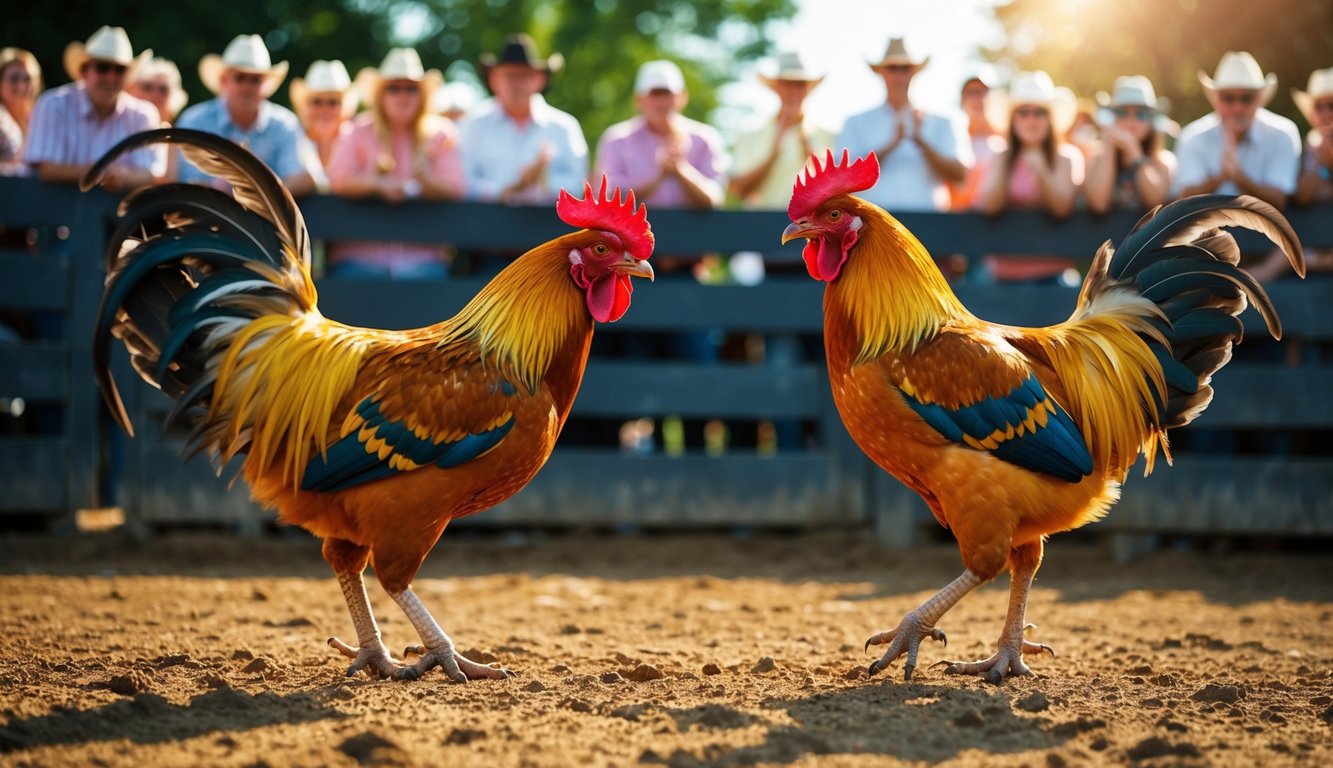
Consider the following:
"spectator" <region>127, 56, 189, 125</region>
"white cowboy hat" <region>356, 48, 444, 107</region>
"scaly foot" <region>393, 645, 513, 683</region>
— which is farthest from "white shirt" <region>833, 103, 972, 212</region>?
"scaly foot" <region>393, 645, 513, 683</region>

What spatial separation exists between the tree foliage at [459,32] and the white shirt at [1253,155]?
35.8ft

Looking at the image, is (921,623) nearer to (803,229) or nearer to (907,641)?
(907,641)

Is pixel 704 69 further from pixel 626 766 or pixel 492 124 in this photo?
pixel 626 766

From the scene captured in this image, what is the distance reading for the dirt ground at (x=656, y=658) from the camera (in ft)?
13.1

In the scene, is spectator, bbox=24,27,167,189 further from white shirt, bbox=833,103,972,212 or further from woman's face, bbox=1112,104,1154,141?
woman's face, bbox=1112,104,1154,141

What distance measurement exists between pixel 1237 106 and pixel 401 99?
5614 mm

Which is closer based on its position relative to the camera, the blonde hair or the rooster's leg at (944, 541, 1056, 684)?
the rooster's leg at (944, 541, 1056, 684)

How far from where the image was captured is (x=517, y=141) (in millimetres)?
9352

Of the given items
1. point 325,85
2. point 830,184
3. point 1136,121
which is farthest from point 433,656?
point 1136,121

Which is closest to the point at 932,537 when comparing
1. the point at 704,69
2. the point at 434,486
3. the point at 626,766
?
the point at 434,486

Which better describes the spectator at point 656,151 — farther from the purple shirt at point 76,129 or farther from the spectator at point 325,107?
the purple shirt at point 76,129

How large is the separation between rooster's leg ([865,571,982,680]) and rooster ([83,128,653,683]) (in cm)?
147

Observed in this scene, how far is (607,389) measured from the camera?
8.80m

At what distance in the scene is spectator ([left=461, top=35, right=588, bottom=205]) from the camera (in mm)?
9273
